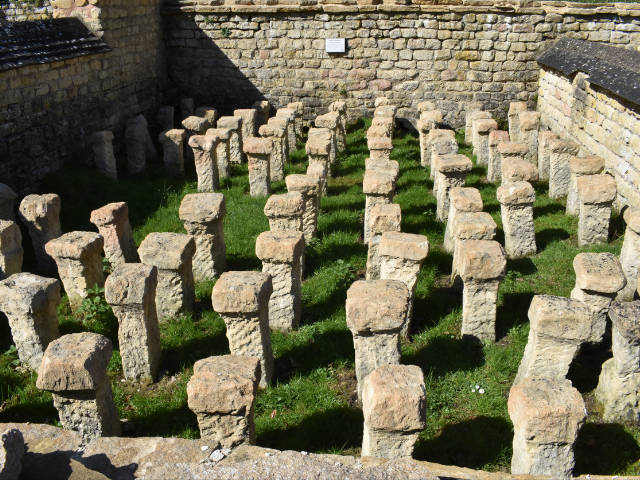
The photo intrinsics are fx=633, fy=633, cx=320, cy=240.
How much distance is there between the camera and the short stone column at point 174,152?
38.1 feet

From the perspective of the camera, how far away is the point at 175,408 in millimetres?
5316

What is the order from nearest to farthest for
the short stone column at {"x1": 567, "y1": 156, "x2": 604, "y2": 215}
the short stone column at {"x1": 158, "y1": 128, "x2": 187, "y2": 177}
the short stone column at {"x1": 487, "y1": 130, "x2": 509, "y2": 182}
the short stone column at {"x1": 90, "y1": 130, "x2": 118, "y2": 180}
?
the short stone column at {"x1": 567, "y1": 156, "x2": 604, "y2": 215} → the short stone column at {"x1": 487, "y1": 130, "x2": 509, "y2": 182} → the short stone column at {"x1": 90, "y1": 130, "x2": 118, "y2": 180} → the short stone column at {"x1": 158, "y1": 128, "x2": 187, "y2": 177}

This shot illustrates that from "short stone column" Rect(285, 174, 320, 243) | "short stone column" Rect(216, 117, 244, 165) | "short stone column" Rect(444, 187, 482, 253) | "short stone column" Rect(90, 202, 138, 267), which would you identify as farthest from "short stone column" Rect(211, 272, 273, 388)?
"short stone column" Rect(216, 117, 244, 165)

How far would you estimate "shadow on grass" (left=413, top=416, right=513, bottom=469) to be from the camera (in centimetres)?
468

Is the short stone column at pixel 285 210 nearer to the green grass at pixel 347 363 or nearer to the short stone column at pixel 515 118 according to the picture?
the green grass at pixel 347 363

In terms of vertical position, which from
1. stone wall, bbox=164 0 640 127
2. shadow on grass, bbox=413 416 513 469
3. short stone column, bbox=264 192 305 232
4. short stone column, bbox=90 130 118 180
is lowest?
shadow on grass, bbox=413 416 513 469

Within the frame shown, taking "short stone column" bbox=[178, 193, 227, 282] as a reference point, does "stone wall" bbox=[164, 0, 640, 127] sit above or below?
above

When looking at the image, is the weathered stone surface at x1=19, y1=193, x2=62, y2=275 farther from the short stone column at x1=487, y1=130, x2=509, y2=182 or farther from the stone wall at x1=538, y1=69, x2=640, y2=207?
the stone wall at x1=538, y1=69, x2=640, y2=207

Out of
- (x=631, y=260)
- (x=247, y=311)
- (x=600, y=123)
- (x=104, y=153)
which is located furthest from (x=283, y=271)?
(x=600, y=123)

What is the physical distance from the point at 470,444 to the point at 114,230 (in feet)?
15.6

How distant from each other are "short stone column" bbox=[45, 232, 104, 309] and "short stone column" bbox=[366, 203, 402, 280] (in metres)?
2.96

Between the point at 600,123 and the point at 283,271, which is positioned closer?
the point at 283,271

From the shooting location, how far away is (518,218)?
25.6 feet

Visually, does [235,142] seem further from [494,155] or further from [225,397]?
[225,397]
